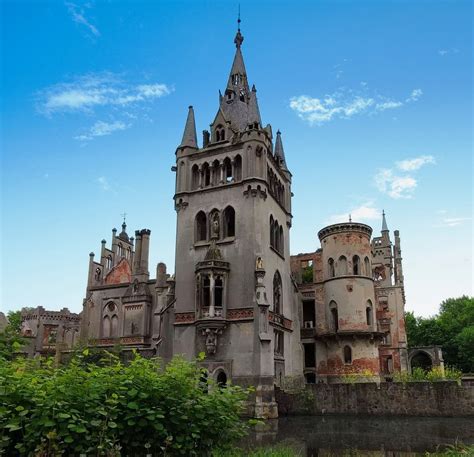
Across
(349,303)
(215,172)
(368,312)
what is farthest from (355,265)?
(215,172)

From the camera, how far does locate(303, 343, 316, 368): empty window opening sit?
134ft

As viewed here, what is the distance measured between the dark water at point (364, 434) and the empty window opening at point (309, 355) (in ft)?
40.4

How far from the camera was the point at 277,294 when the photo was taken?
34.4 m

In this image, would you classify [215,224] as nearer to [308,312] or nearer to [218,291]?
[218,291]

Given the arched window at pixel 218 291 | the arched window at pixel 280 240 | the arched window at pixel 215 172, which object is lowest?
the arched window at pixel 218 291

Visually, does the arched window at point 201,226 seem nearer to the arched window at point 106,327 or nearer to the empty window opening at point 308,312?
the empty window opening at point 308,312

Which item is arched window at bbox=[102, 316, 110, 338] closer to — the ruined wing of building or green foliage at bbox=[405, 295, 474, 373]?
the ruined wing of building

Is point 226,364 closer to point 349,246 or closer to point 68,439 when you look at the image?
point 349,246

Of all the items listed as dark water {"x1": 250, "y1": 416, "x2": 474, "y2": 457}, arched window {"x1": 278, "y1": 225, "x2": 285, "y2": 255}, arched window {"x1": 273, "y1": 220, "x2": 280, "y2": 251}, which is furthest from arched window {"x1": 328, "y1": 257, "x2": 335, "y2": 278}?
dark water {"x1": 250, "y1": 416, "x2": 474, "y2": 457}

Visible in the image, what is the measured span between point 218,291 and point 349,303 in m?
13.1

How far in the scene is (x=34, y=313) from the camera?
52719 mm

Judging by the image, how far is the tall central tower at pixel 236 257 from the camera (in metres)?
29.9

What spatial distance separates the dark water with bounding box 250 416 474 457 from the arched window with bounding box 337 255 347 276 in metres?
14.1

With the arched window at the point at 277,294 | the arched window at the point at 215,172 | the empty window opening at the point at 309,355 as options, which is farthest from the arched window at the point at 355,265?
the arched window at the point at 215,172
